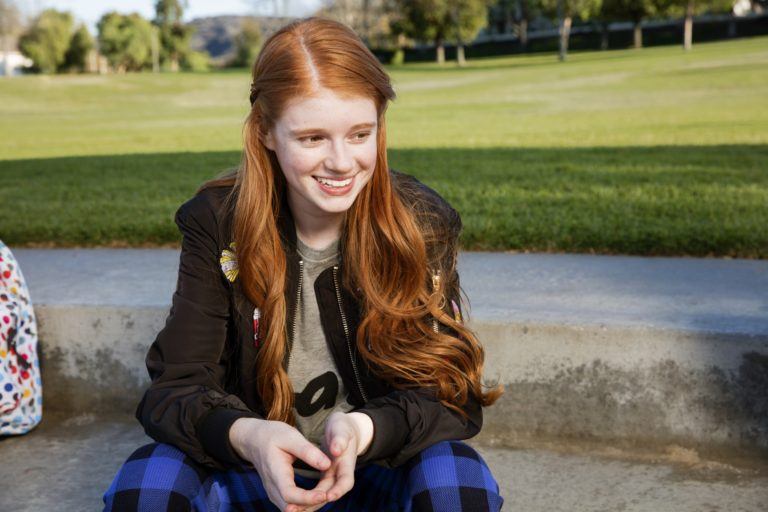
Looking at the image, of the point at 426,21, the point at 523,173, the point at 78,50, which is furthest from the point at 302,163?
the point at 78,50

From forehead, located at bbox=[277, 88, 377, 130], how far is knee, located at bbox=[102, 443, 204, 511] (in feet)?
2.59

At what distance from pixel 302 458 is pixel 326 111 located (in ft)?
2.53

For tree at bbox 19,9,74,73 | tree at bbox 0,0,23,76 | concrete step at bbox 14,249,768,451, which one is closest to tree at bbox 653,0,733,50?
tree at bbox 19,9,74,73

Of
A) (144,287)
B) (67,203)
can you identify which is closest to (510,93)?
(67,203)

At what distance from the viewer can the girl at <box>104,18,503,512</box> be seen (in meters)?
1.91

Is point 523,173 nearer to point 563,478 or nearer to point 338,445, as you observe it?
point 563,478

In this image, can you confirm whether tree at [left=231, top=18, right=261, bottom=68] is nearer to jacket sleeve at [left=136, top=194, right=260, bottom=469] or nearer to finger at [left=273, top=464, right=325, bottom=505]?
jacket sleeve at [left=136, top=194, right=260, bottom=469]

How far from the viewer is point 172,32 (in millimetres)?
83875

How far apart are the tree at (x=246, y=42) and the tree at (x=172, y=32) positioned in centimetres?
504

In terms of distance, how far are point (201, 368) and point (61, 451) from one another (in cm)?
128

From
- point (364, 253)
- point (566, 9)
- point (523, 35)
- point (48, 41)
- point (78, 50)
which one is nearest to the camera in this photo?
point (364, 253)

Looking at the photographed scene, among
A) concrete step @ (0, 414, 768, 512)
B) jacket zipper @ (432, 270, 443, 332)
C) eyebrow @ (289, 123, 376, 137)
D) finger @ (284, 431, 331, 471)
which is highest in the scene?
eyebrow @ (289, 123, 376, 137)

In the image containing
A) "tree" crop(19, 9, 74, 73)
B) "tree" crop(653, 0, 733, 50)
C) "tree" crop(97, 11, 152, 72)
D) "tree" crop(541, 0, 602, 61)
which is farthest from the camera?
"tree" crop(97, 11, 152, 72)

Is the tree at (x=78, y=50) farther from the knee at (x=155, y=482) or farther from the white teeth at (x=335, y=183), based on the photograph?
the knee at (x=155, y=482)
